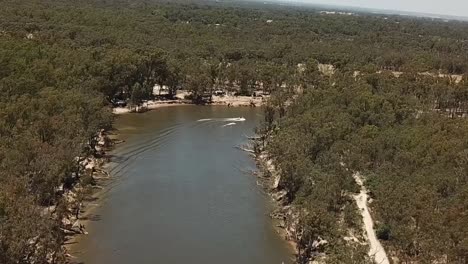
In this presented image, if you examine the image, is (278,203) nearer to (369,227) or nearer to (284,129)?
(369,227)

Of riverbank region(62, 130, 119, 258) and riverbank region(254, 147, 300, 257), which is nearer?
riverbank region(62, 130, 119, 258)

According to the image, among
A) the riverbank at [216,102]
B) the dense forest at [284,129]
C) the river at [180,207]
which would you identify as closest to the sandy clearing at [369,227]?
the dense forest at [284,129]

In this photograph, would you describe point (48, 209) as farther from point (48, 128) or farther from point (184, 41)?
point (184, 41)

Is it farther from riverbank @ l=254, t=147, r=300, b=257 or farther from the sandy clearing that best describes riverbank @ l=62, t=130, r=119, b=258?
the sandy clearing

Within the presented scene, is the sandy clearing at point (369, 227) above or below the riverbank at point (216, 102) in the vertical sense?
below

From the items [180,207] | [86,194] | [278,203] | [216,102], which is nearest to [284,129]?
[278,203]

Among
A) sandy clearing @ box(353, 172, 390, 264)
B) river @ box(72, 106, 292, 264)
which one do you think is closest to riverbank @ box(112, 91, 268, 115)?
river @ box(72, 106, 292, 264)

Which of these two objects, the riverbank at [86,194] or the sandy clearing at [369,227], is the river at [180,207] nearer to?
the riverbank at [86,194]
